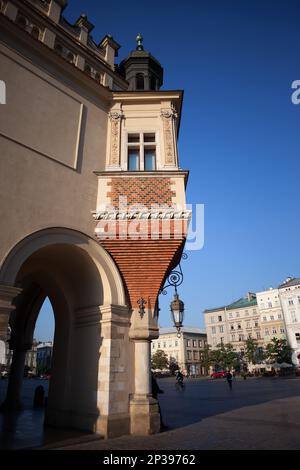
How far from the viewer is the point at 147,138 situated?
12.0 meters

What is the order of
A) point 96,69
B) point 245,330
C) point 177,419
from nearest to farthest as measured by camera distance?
point 177,419, point 96,69, point 245,330

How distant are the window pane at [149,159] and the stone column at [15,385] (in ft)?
33.3

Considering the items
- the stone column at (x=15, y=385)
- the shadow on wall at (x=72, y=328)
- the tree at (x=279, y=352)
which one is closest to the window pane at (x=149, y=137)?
the shadow on wall at (x=72, y=328)

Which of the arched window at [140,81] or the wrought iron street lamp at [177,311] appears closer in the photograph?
the wrought iron street lamp at [177,311]

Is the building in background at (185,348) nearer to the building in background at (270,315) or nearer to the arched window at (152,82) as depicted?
the building in background at (270,315)

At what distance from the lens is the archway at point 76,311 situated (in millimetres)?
8633

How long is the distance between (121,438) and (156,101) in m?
10.8

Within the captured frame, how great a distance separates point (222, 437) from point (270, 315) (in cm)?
7162

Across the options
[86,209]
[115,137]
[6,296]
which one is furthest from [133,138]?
[6,296]

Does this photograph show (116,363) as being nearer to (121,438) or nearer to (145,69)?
(121,438)

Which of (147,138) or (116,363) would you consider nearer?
(116,363)

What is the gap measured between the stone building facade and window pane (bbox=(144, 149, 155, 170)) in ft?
0.18

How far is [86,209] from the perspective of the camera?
9.84 meters

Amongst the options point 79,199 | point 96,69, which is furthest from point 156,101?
point 79,199
